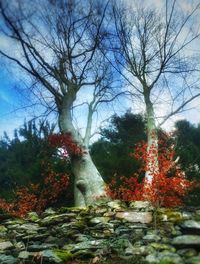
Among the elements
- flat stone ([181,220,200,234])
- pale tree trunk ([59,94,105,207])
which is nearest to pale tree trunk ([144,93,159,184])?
pale tree trunk ([59,94,105,207])

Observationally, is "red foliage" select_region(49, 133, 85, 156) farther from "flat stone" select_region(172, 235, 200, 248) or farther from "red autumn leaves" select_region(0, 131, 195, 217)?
"flat stone" select_region(172, 235, 200, 248)

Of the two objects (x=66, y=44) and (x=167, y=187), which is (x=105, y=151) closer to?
(x=66, y=44)

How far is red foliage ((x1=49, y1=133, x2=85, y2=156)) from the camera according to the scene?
38.0 ft

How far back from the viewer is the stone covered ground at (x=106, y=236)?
5582 millimetres

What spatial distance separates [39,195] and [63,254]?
25.6ft

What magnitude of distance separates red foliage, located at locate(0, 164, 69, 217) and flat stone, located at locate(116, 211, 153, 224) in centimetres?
499

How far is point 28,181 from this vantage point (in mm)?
14430

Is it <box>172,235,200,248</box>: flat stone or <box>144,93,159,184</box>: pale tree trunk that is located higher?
<box>144,93,159,184</box>: pale tree trunk

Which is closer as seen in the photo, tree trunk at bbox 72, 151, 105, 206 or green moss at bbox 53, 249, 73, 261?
green moss at bbox 53, 249, 73, 261

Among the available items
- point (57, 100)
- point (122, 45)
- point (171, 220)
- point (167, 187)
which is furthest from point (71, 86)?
point (171, 220)

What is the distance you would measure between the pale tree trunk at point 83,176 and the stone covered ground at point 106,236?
74.4 inches

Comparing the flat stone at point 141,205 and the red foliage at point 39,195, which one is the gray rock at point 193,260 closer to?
the flat stone at point 141,205

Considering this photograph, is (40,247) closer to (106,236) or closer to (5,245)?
(5,245)

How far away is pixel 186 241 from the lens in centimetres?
587
